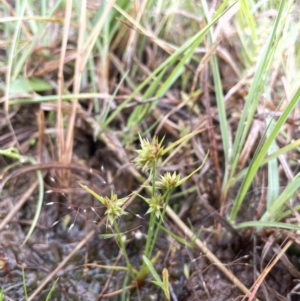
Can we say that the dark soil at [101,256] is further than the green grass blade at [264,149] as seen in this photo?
Yes

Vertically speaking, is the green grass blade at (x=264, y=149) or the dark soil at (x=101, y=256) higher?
the green grass blade at (x=264, y=149)

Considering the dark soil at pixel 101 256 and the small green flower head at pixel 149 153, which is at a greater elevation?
the small green flower head at pixel 149 153

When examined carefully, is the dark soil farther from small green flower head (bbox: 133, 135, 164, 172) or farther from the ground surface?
small green flower head (bbox: 133, 135, 164, 172)

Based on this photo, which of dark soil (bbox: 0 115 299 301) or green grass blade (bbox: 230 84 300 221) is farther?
dark soil (bbox: 0 115 299 301)

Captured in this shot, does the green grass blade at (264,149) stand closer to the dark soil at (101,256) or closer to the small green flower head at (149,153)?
the dark soil at (101,256)

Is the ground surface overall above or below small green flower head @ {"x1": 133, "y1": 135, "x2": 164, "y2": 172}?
below

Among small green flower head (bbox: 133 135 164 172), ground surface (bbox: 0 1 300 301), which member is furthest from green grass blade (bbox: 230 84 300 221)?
small green flower head (bbox: 133 135 164 172)

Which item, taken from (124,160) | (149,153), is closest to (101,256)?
(124,160)

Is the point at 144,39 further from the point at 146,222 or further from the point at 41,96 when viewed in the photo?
the point at 146,222

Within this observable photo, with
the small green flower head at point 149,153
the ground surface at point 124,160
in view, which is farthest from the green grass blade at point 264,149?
the small green flower head at point 149,153

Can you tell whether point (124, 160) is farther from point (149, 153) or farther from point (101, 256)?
→ point (149, 153)

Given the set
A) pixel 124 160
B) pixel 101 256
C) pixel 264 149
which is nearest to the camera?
pixel 264 149
